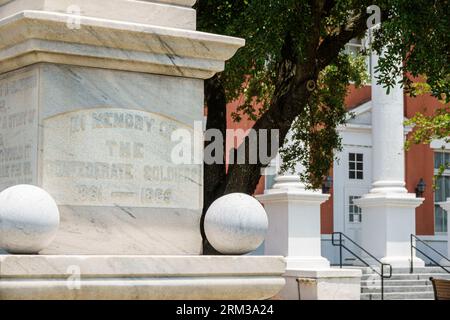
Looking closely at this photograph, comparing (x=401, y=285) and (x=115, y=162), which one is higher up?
(x=115, y=162)

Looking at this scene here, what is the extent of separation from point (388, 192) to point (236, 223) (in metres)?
18.9

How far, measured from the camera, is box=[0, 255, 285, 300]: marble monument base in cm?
492

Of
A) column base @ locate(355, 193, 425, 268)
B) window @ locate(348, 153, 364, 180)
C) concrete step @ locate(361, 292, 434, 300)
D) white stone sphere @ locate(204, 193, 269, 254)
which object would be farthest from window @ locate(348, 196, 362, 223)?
white stone sphere @ locate(204, 193, 269, 254)

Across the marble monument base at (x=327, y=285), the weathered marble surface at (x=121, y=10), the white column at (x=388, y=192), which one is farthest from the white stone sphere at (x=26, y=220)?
the white column at (x=388, y=192)

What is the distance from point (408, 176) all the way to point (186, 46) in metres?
22.1

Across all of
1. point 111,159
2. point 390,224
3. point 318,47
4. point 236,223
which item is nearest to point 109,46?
point 111,159

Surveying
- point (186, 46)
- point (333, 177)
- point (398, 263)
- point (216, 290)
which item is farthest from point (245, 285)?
point (333, 177)

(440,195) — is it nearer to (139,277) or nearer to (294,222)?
(294,222)

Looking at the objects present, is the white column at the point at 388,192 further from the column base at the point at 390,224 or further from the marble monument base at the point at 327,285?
the marble monument base at the point at 327,285

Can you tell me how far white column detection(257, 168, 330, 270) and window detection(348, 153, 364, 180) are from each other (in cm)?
537

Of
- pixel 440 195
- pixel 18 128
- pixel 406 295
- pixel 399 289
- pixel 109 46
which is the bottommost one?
pixel 406 295

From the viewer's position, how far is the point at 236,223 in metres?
5.55

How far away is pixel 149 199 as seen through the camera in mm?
5988

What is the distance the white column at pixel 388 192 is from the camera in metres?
24.0
